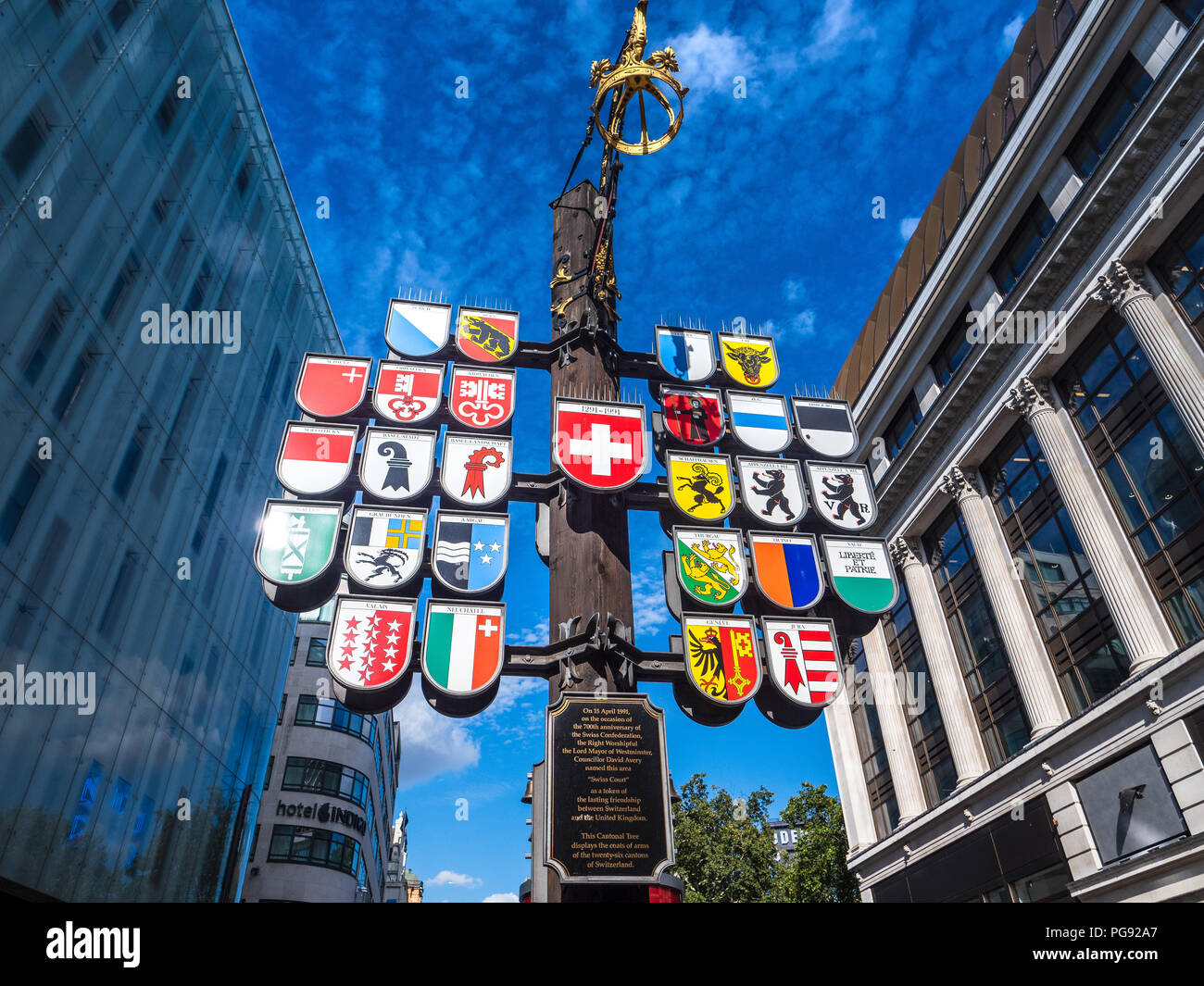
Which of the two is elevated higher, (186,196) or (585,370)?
(186,196)

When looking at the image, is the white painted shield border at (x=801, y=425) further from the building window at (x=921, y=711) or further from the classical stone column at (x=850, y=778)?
the classical stone column at (x=850, y=778)

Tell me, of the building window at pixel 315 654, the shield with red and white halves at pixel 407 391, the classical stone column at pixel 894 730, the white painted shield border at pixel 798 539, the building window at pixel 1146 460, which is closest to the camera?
the white painted shield border at pixel 798 539

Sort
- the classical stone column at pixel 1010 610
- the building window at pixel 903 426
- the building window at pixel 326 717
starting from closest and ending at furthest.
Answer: the classical stone column at pixel 1010 610
the building window at pixel 903 426
the building window at pixel 326 717

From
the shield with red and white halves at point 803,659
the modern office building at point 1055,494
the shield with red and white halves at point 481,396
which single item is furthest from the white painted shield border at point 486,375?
the modern office building at point 1055,494

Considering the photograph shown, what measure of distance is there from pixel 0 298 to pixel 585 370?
15.5m

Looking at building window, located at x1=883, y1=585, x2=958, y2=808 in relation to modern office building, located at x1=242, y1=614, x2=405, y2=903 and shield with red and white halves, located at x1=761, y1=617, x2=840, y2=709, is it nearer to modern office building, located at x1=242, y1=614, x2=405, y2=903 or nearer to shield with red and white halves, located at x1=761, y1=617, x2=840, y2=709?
shield with red and white halves, located at x1=761, y1=617, x2=840, y2=709

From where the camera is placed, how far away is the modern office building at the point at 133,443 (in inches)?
693

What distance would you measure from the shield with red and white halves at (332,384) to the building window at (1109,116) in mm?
21951

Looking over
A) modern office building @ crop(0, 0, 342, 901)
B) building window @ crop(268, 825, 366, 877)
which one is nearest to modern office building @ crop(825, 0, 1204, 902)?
modern office building @ crop(0, 0, 342, 901)

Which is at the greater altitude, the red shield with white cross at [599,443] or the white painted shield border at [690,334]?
the white painted shield border at [690,334]

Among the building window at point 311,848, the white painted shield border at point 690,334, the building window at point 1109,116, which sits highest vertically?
the building window at point 1109,116

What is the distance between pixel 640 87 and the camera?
869 cm
